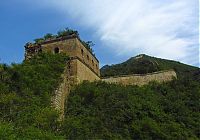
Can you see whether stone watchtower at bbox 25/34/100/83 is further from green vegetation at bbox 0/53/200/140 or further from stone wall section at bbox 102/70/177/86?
stone wall section at bbox 102/70/177/86

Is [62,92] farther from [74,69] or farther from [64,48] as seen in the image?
[64,48]

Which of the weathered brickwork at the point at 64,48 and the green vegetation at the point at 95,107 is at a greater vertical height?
the weathered brickwork at the point at 64,48

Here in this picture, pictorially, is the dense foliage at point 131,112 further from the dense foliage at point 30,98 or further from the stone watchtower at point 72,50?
the dense foliage at point 30,98

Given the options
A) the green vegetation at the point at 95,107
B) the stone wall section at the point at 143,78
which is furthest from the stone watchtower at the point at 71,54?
the stone wall section at the point at 143,78

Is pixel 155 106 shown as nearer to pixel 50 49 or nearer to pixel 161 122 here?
pixel 161 122

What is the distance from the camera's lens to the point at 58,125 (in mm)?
20688

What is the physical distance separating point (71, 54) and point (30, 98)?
715cm

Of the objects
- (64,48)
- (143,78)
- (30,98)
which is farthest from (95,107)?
(143,78)

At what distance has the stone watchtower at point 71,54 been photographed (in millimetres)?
26453

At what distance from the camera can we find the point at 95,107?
24391 mm

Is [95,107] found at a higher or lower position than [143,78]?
lower

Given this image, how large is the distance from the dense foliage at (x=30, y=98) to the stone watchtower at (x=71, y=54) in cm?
119

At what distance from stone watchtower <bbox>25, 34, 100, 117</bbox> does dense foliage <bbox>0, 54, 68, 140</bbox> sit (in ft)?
3.89

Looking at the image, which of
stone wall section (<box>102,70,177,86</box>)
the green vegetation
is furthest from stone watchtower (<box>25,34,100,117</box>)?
stone wall section (<box>102,70,177,86</box>)
